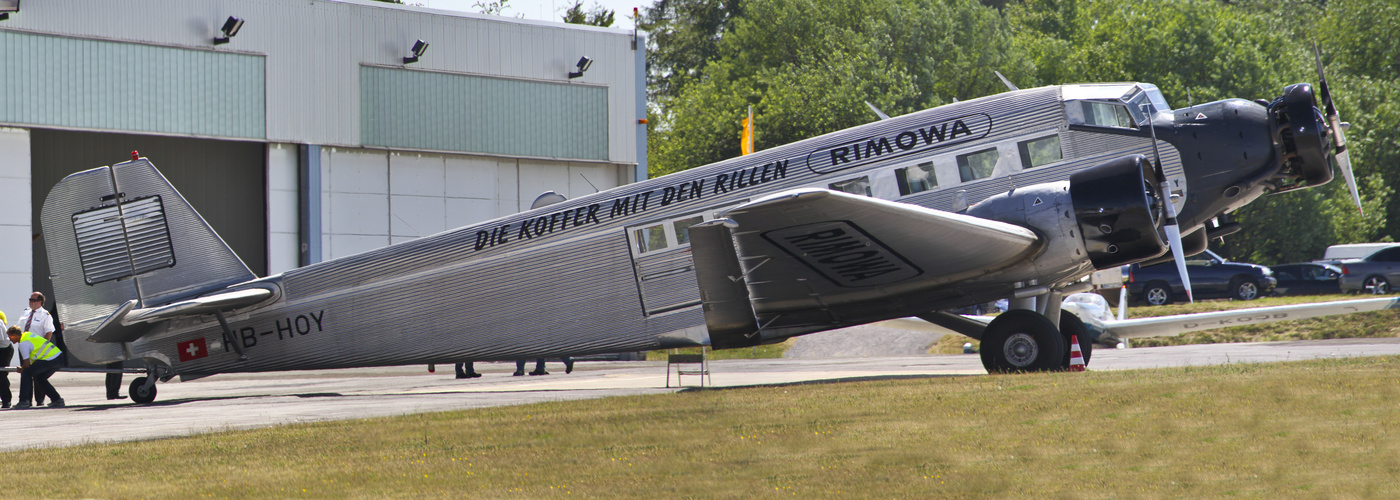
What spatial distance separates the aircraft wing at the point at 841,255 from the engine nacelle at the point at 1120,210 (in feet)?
2.01

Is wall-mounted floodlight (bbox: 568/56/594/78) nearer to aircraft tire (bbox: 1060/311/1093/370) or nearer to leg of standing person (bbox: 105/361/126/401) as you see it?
leg of standing person (bbox: 105/361/126/401)

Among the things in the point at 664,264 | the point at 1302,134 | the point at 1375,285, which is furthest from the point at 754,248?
the point at 1375,285

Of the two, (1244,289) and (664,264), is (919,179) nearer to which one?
(664,264)

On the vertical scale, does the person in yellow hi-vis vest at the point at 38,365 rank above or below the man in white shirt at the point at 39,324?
below

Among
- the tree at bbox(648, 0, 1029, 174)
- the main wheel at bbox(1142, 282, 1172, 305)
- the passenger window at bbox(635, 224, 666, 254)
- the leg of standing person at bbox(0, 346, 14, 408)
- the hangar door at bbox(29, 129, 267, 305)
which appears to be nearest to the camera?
the passenger window at bbox(635, 224, 666, 254)

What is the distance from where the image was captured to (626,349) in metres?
14.5

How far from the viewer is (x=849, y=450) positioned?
7758mm

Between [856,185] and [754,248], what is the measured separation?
1578 millimetres

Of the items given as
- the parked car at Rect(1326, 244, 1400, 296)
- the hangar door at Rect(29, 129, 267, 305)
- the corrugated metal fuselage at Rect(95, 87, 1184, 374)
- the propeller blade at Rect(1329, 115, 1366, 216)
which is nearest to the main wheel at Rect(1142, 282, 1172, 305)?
the parked car at Rect(1326, 244, 1400, 296)

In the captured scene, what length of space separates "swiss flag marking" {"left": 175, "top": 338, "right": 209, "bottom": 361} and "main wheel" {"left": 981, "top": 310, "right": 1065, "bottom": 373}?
985 centimetres

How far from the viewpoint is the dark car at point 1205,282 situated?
35.5m

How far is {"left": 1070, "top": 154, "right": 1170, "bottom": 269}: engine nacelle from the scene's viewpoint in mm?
12148

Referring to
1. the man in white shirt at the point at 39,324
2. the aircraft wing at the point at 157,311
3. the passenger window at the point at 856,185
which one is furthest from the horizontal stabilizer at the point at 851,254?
the man in white shirt at the point at 39,324

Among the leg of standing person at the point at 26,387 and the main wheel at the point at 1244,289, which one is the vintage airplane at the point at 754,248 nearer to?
the leg of standing person at the point at 26,387
